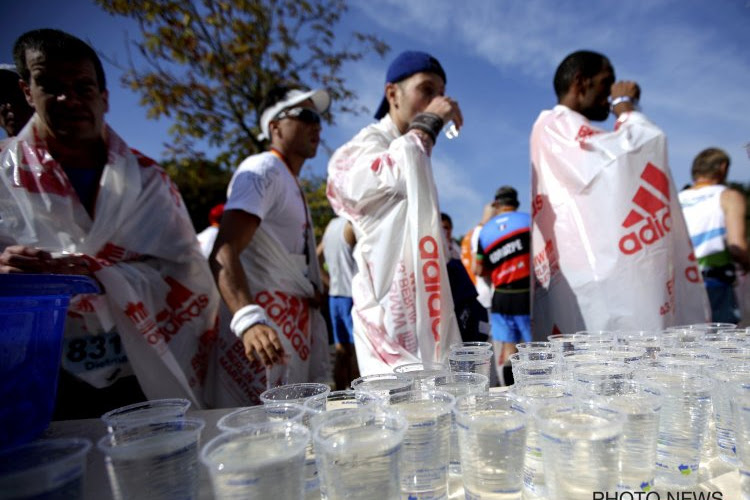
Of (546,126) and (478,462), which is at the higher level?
(546,126)

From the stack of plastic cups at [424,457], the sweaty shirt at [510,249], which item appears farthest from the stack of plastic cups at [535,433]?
the sweaty shirt at [510,249]

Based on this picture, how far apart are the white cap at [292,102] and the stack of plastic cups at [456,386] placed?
2.11 metres

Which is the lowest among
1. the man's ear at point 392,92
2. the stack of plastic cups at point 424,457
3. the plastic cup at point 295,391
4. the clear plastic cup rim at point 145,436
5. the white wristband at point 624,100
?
the stack of plastic cups at point 424,457

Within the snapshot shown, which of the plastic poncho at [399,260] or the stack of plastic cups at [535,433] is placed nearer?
the stack of plastic cups at [535,433]

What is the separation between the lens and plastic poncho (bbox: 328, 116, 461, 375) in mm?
1773

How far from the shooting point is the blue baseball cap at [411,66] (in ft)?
7.18

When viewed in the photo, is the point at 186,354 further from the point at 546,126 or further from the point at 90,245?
the point at 546,126

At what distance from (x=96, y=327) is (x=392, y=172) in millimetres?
1536

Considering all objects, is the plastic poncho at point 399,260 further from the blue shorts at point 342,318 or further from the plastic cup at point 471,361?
the blue shorts at point 342,318

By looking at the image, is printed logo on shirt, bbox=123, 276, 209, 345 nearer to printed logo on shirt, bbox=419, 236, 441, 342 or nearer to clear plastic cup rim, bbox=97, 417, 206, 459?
clear plastic cup rim, bbox=97, 417, 206, 459

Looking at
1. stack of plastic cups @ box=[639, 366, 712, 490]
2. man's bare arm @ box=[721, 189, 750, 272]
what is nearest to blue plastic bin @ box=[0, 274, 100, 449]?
stack of plastic cups @ box=[639, 366, 712, 490]

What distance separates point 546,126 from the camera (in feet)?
7.73

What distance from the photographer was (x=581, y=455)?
77 cm

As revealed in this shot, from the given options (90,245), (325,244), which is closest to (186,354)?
(90,245)
